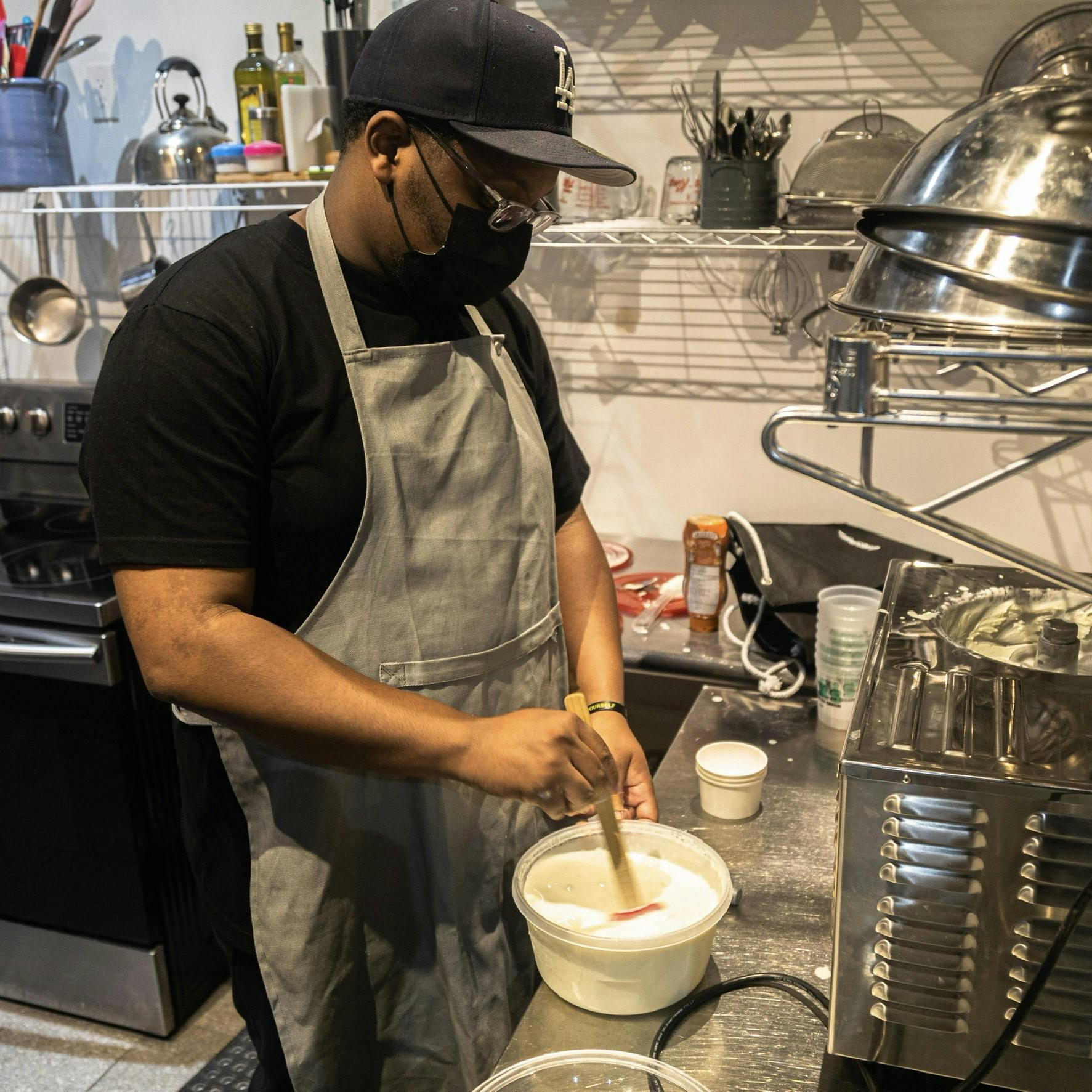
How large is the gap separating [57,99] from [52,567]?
1.16 meters

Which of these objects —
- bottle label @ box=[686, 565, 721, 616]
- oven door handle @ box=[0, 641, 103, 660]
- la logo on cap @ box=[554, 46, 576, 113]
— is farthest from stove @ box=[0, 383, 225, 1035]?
la logo on cap @ box=[554, 46, 576, 113]

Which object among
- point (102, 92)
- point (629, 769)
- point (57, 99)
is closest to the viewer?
point (629, 769)

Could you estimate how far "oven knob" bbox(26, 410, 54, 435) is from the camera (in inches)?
95.1

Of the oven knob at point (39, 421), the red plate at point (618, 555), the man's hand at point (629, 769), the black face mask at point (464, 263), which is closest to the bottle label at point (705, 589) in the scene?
the red plate at point (618, 555)

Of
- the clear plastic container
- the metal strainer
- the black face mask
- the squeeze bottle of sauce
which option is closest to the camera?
the clear plastic container

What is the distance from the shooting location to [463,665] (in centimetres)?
117

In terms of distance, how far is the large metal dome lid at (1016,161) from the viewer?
1.80 ft

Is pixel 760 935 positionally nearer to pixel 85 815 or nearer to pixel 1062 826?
pixel 1062 826

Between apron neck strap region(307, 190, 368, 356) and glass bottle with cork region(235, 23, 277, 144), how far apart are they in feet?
4.43

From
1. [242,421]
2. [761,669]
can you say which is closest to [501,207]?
[242,421]

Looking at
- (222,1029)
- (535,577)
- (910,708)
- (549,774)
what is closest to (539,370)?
(535,577)

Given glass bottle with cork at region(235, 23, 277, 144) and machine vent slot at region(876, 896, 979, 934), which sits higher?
glass bottle with cork at region(235, 23, 277, 144)

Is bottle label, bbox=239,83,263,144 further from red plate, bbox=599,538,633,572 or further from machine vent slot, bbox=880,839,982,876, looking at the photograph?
machine vent slot, bbox=880,839,982,876

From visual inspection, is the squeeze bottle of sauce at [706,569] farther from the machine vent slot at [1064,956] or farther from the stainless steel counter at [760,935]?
the machine vent slot at [1064,956]
